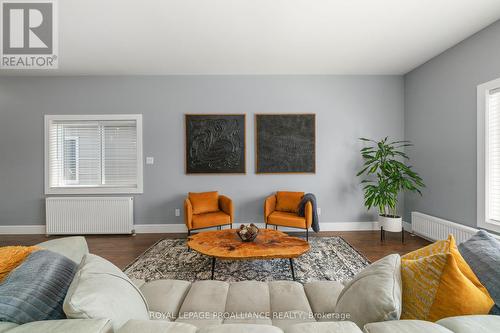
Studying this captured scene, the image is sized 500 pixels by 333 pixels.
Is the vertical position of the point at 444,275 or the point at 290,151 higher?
the point at 290,151

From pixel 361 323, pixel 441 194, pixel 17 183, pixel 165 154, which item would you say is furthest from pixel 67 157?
pixel 441 194

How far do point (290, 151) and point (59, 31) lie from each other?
3.77 m

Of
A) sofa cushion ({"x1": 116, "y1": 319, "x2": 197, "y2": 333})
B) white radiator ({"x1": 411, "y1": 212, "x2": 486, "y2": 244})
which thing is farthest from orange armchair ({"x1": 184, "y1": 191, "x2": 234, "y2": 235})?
white radiator ({"x1": 411, "y1": 212, "x2": 486, "y2": 244})

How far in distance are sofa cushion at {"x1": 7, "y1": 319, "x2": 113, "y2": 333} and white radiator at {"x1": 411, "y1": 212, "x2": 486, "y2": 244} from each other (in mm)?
3848

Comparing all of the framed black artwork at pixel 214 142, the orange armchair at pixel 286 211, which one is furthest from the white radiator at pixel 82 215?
the orange armchair at pixel 286 211

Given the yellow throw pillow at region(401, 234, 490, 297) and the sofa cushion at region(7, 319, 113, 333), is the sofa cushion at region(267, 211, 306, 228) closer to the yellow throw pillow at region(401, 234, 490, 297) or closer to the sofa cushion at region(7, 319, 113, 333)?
the yellow throw pillow at region(401, 234, 490, 297)

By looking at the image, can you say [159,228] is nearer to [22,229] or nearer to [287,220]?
[287,220]

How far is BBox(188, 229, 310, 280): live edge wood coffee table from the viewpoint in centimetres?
224

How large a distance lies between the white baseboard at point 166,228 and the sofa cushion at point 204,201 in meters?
0.61

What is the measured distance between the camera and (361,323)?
0.86 meters

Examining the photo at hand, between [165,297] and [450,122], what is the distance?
4217 mm

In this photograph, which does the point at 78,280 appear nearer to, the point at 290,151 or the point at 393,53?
the point at 290,151

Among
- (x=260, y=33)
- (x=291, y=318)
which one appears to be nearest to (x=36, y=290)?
(x=291, y=318)

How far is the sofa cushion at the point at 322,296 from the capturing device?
4.12 feet
